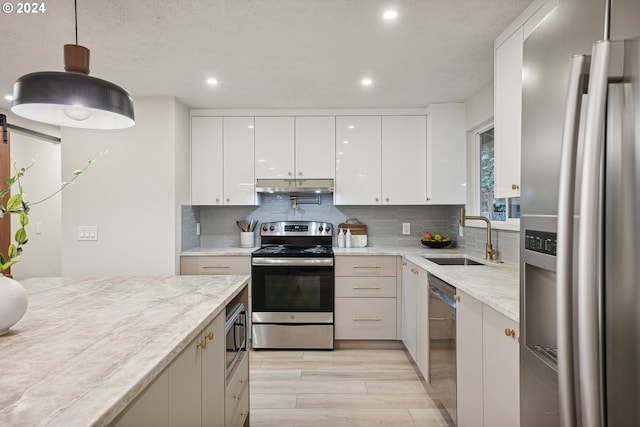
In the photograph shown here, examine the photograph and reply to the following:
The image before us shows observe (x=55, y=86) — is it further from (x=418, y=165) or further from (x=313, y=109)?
(x=418, y=165)

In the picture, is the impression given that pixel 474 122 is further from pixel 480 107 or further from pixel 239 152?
pixel 239 152

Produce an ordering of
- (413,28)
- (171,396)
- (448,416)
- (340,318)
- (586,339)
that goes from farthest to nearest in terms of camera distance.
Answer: (340,318)
(448,416)
(413,28)
(171,396)
(586,339)

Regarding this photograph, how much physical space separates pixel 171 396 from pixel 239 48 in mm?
Answer: 2054

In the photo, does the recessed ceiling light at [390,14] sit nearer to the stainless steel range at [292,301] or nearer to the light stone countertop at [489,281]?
the light stone countertop at [489,281]

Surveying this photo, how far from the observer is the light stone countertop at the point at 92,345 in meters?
0.72

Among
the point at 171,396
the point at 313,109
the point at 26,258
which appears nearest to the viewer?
the point at 171,396

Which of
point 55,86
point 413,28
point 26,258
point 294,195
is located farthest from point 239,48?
point 26,258

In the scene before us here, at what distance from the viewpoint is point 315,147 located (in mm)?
3748

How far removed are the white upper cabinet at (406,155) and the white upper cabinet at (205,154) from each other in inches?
67.1

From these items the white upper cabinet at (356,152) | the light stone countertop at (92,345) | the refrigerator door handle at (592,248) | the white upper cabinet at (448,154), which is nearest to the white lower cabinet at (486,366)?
the refrigerator door handle at (592,248)

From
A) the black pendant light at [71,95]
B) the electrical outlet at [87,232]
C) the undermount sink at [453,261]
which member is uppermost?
the black pendant light at [71,95]

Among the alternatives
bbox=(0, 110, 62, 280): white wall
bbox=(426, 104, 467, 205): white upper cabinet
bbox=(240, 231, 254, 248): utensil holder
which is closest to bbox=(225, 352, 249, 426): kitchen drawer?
bbox=(240, 231, 254, 248): utensil holder

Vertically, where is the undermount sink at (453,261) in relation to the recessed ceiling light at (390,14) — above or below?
below

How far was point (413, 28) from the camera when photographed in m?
2.11
